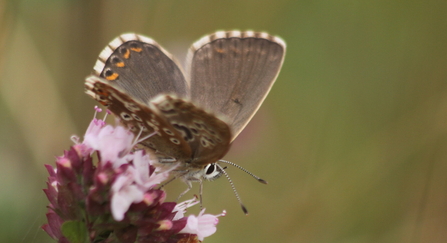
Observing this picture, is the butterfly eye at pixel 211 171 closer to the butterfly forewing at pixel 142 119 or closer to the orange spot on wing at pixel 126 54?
the butterfly forewing at pixel 142 119

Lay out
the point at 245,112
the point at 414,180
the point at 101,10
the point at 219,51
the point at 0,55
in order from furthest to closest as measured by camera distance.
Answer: the point at 414,180 → the point at 101,10 → the point at 0,55 → the point at 219,51 → the point at 245,112

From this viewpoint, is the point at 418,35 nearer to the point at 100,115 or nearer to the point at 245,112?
the point at 245,112

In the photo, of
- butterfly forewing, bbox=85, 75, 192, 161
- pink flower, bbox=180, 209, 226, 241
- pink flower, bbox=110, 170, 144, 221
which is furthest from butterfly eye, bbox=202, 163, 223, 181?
pink flower, bbox=110, 170, 144, 221

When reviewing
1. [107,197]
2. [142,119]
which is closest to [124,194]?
[107,197]

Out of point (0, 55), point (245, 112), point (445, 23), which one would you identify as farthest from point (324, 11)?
point (0, 55)

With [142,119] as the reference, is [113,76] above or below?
above

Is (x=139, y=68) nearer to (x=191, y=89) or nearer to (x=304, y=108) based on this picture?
(x=191, y=89)
